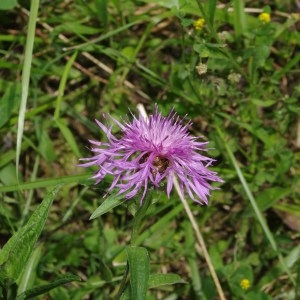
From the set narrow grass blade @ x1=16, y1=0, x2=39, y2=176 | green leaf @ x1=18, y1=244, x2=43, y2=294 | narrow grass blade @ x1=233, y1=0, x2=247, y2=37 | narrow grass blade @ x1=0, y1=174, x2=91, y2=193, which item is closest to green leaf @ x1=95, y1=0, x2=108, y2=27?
narrow grass blade @ x1=16, y1=0, x2=39, y2=176

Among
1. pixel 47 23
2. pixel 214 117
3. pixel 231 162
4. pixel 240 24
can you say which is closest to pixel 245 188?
pixel 231 162

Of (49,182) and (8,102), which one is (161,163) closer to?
(49,182)

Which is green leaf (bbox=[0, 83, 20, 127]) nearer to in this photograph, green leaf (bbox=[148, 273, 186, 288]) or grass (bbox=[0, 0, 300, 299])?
grass (bbox=[0, 0, 300, 299])

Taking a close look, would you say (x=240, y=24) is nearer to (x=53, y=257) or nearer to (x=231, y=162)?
(x=231, y=162)

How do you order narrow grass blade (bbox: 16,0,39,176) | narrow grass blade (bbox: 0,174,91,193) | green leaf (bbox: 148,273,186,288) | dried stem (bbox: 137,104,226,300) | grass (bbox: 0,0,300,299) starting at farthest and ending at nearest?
grass (bbox: 0,0,300,299)
dried stem (bbox: 137,104,226,300)
narrow grass blade (bbox: 0,174,91,193)
narrow grass blade (bbox: 16,0,39,176)
green leaf (bbox: 148,273,186,288)

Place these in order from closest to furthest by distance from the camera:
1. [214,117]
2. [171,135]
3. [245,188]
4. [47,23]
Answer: [171,135] < [245,188] < [214,117] < [47,23]
